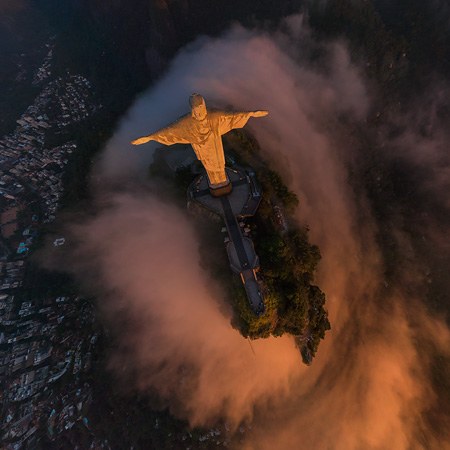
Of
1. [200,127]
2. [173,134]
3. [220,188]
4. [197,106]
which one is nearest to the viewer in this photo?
[197,106]

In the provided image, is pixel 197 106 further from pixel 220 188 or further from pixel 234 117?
pixel 220 188

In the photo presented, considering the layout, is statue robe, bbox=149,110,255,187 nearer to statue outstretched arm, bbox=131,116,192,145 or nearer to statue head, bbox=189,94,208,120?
statue outstretched arm, bbox=131,116,192,145

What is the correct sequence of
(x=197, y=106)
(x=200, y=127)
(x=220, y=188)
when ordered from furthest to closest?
1. (x=220, y=188)
2. (x=200, y=127)
3. (x=197, y=106)

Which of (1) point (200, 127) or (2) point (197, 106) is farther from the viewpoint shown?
(1) point (200, 127)

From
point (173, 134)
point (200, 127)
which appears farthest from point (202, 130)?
point (173, 134)

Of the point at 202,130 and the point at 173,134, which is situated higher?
the point at 173,134

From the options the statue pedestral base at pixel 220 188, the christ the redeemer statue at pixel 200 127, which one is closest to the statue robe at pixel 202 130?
the christ the redeemer statue at pixel 200 127

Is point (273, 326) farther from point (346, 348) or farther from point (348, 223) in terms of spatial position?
point (348, 223)

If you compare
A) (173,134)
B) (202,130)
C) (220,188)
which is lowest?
(220,188)
